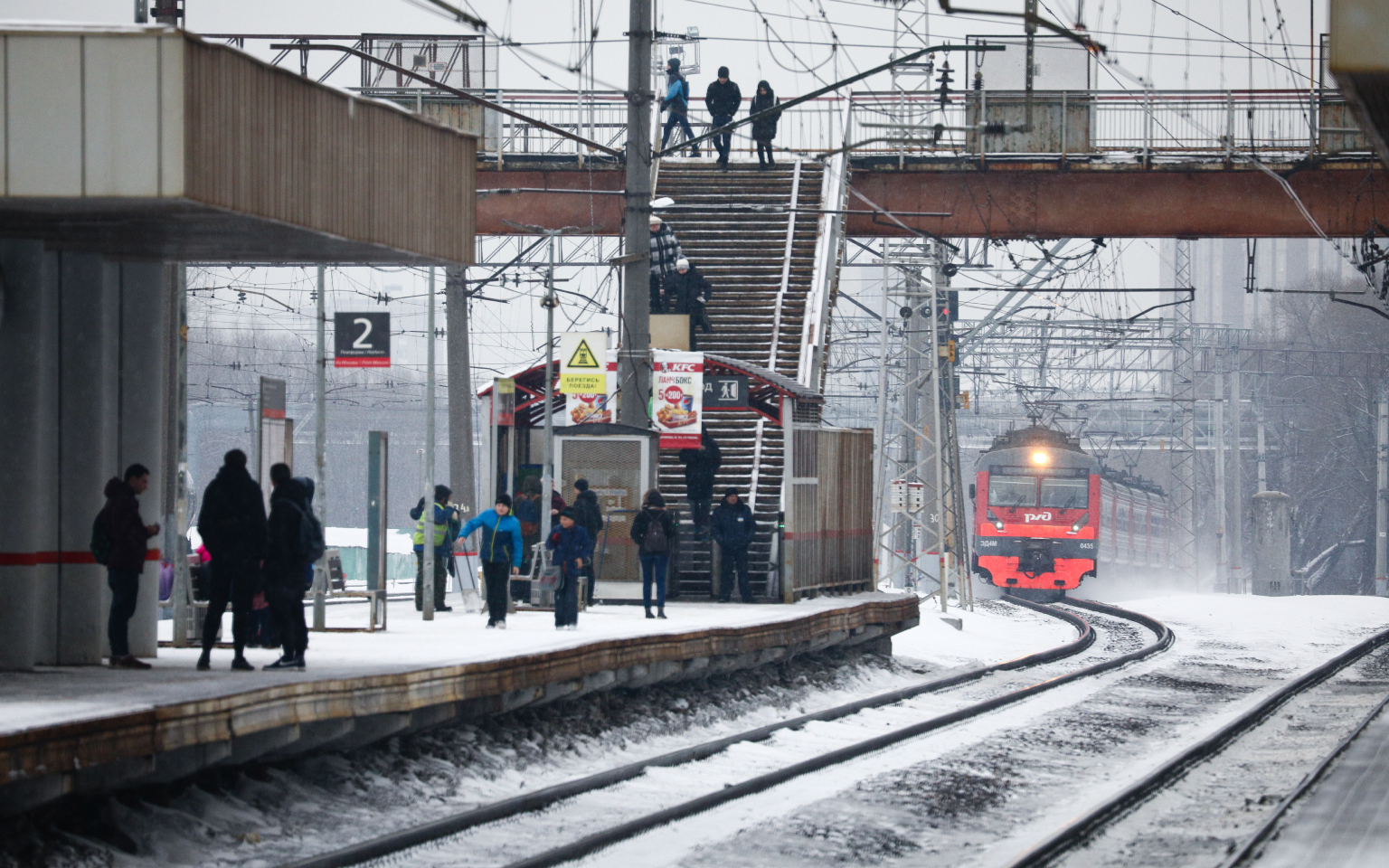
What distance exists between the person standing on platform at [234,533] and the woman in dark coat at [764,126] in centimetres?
1802

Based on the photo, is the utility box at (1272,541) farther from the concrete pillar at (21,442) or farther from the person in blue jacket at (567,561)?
the concrete pillar at (21,442)

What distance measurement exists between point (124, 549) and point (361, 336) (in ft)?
17.6

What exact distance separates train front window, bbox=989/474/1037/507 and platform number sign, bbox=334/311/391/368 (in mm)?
27728

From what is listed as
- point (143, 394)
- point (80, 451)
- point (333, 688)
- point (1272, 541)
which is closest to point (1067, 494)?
point (1272, 541)

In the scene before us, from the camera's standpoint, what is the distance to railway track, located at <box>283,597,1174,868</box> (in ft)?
34.2

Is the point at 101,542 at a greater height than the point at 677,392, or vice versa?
the point at 677,392

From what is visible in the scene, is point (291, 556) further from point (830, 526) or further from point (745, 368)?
point (830, 526)

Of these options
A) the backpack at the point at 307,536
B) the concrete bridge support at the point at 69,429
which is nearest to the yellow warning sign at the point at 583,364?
the concrete bridge support at the point at 69,429

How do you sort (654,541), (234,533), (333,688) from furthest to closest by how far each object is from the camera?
(654,541) < (234,533) < (333,688)

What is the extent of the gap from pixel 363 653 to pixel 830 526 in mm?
10356

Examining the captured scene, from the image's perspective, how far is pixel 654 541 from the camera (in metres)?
19.6

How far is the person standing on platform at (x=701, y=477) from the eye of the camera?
23.1m

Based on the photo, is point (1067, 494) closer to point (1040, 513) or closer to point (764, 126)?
point (1040, 513)

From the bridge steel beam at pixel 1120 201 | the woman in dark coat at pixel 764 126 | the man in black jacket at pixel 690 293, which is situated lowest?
the man in black jacket at pixel 690 293
